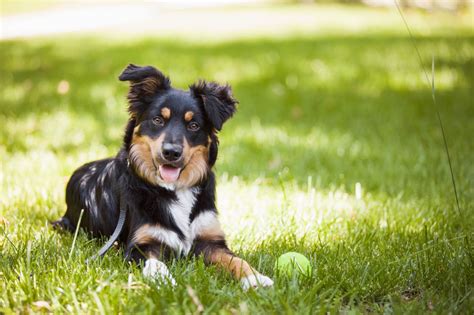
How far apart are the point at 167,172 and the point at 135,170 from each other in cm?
24

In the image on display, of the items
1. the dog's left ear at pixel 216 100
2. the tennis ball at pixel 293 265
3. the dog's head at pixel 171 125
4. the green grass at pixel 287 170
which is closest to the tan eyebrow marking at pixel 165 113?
the dog's head at pixel 171 125

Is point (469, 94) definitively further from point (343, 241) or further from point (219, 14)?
point (219, 14)

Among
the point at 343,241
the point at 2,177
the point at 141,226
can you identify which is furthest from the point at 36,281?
the point at 2,177

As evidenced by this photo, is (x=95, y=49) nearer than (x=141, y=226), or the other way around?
(x=141, y=226)

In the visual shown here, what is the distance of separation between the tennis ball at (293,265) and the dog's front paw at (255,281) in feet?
0.49

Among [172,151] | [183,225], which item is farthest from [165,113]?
[183,225]

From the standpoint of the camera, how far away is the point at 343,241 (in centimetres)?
412

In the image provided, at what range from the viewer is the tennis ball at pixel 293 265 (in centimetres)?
345

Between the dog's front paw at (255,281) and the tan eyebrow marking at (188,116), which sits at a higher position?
the tan eyebrow marking at (188,116)

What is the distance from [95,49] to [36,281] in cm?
1093

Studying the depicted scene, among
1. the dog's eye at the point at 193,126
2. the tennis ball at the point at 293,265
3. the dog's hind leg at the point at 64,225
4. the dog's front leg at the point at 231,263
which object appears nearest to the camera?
the dog's front leg at the point at 231,263

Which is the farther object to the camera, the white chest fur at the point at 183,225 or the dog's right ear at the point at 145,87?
the dog's right ear at the point at 145,87

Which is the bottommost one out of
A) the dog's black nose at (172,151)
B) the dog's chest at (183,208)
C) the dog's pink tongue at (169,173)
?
the dog's chest at (183,208)

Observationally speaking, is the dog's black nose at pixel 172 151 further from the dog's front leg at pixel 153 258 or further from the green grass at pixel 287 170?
the green grass at pixel 287 170
